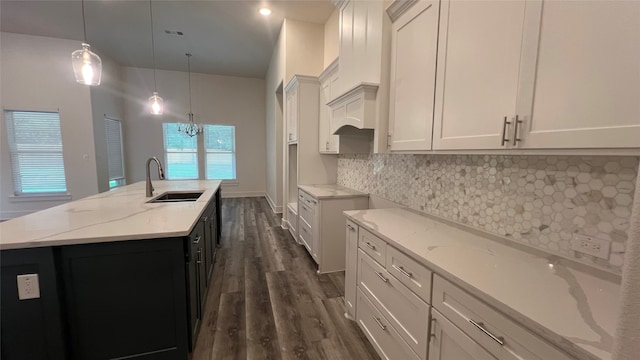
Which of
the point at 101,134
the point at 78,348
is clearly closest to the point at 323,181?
the point at 78,348

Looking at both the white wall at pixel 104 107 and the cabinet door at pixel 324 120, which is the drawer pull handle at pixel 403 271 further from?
the white wall at pixel 104 107

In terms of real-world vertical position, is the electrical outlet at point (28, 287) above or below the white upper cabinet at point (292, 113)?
below

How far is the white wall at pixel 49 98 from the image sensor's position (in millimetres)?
5055

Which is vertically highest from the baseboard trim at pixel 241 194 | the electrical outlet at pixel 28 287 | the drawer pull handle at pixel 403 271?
the drawer pull handle at pixel 403 271

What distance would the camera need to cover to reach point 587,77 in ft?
2.93

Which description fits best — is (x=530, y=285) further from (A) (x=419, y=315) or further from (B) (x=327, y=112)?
(B) (x=327, y=112)

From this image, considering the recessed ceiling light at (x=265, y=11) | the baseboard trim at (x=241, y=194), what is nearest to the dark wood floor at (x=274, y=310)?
the recessed ceiling light at (x=265, y=11)

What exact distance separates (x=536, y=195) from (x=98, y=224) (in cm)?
254

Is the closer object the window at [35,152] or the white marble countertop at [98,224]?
the white marble countertop at [98,224]

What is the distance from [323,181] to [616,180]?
3280 millimetres

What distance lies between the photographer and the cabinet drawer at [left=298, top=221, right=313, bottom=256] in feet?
11.0

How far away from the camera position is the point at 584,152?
36.2 inches

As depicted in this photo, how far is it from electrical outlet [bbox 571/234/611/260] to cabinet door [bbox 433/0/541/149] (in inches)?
21.2

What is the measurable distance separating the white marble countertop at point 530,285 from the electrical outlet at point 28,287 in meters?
1.92
